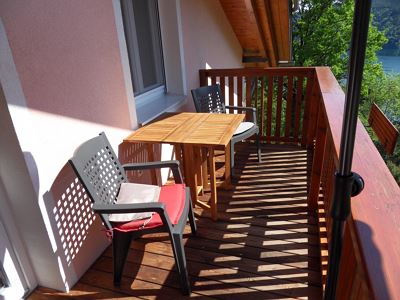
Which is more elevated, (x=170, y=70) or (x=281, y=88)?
(x=170, y=70)

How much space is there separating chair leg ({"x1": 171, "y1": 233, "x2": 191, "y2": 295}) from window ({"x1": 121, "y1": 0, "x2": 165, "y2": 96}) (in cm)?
168

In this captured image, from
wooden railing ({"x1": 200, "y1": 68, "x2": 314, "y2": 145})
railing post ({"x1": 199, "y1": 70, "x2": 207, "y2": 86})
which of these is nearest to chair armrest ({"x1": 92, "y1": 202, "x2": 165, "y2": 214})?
wooden railing ({"x1": 200, "y1": 68, "x2": 314, "y2": 145})

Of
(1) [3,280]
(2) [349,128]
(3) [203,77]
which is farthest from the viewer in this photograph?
(3) [203,77]

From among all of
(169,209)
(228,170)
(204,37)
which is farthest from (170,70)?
(169,209)

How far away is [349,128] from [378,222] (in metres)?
0.39

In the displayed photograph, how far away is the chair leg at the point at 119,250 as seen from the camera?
5.81 ft

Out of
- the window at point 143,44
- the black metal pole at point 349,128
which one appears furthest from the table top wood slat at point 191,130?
the black metal pole at point 349,128

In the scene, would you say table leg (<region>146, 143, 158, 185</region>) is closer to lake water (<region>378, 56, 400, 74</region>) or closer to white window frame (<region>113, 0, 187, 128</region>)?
white window frame (<region>113, 0, 187, 128</region>)

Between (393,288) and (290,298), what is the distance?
1.24 m

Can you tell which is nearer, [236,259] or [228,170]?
[236,259]

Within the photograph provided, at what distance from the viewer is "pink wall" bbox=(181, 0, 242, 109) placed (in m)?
3.52

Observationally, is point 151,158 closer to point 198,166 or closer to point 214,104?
point 198,166

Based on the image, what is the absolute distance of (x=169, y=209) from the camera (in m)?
1.82

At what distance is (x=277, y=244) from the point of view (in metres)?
2.15
